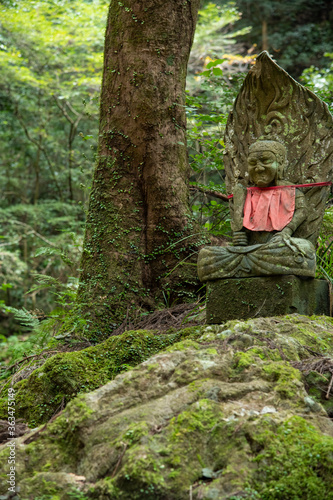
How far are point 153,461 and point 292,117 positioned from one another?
3372 mm

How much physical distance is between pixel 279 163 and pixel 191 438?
2.82 metres

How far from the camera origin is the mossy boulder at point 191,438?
5.72ft

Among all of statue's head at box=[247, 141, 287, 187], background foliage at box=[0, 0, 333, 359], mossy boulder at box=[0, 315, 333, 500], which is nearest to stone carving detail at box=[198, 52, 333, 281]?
statue's head at box=[247, 141, 287, 187]

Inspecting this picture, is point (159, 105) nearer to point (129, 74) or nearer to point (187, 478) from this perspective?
point (129, 74)

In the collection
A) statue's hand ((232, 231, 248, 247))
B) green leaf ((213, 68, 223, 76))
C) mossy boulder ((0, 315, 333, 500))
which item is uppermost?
green leaf ((213, 68, 223, 76))

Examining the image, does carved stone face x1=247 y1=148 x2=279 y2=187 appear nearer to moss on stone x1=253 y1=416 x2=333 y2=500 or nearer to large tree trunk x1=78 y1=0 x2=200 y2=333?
large tree trunk x1=78 y1=0 x2=200 y2=333

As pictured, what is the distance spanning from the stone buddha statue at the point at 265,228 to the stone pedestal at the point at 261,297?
7cm

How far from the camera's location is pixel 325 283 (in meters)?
3.98

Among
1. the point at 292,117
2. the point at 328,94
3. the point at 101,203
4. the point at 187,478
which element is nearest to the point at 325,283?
the point at 292,117

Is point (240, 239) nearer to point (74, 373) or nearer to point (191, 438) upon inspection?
point (74, 373)

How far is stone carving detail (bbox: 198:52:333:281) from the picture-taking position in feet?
13.4

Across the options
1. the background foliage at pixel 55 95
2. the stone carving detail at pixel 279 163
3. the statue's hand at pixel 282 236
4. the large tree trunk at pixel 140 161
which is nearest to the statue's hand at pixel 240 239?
the stone carving detail at pixel 279 163

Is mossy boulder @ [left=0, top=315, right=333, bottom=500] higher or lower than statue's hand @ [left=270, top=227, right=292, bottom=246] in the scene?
lower

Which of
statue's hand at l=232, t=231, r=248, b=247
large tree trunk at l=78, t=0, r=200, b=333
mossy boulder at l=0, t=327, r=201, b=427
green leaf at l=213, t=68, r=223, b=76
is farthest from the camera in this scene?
green leaf at l=213, t=68, r=223, b=76
